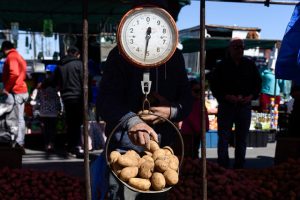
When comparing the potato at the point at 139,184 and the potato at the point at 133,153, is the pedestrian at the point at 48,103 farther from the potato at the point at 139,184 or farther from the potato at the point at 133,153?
the potato at the point at 139,184

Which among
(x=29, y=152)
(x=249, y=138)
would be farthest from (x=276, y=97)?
(x=29, y=152)

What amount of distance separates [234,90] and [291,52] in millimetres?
2559

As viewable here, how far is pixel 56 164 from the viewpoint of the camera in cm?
684

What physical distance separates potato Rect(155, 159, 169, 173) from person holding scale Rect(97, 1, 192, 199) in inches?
3.9

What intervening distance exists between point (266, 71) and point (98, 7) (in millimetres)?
5097

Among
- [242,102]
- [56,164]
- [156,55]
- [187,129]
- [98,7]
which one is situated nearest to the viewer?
[156,55]

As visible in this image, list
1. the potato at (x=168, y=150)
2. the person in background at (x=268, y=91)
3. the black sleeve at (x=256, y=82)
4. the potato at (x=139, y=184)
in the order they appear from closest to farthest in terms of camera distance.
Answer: the potato at (x=139, y=184)
the potato at (x=168, y=150)
the black sleeve at (x=256, y=82)
the person in background at (x=268, y=91)

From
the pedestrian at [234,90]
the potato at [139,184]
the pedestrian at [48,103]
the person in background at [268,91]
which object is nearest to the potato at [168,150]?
the potato at [139,184]

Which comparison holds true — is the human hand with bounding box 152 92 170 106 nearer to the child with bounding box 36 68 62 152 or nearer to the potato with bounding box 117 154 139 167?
the potato with bounding box 117 154 139 167

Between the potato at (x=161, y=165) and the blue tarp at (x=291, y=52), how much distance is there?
4.44ft

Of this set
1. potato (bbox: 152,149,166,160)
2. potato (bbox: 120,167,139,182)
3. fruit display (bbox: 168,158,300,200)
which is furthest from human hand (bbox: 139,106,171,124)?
fruit display (bbox: 168,158,300,200)

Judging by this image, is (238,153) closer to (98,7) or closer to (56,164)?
(56,164)

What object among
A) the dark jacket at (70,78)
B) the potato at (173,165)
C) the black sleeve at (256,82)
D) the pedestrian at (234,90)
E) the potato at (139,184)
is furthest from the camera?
the dark jacket at (70,78)

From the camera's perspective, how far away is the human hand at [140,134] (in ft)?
7.11
